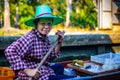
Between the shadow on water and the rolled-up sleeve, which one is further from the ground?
the rolled-up sleeve

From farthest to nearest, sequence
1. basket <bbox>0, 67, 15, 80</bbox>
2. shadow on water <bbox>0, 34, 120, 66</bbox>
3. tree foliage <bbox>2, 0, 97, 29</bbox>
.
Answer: tree foliage <bbox>2, 0, 97, 29</bbox> < shadow on water <bbox>0, 34, 120, 66</bbox> < basket <bbox>0, 67, 15, 80</bbox>

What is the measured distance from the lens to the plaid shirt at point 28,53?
316 centimetres

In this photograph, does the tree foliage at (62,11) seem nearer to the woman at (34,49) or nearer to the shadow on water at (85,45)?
the shadow on water at (85,45)

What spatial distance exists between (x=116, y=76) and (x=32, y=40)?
1.24 metres

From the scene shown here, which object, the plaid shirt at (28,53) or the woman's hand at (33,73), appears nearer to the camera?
the woman's hand at (33,73)

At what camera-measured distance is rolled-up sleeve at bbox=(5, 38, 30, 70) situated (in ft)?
10.3

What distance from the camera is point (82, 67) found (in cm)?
418

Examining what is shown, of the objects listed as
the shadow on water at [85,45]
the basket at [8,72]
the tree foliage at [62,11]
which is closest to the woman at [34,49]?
the basket at [8,72]

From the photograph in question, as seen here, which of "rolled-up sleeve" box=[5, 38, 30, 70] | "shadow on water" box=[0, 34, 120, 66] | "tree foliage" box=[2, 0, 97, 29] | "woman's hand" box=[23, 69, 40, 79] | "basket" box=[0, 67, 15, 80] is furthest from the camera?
"tree foliage" box=[2, 0, 97, 29]

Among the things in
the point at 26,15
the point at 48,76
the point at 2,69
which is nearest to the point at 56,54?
the point at 48,76

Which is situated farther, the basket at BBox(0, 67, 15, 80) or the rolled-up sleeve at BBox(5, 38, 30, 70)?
the basket at BBox(0, 67, 15, 80)

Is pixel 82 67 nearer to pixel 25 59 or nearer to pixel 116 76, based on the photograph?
pixel 116 76

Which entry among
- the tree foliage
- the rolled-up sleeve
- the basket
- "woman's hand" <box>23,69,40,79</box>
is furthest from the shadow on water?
the tree foliage

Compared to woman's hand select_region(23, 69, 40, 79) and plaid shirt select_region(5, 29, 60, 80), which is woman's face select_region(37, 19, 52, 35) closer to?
plaid shirt select_region(5, 29, 60, 80)
